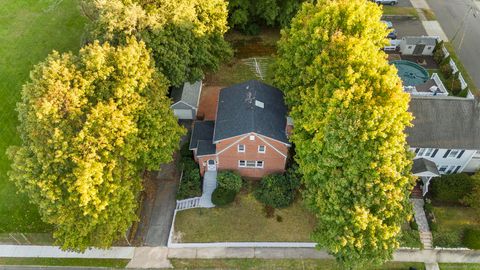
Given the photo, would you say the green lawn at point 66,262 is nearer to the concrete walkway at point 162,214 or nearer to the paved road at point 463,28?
the concrete walkway at point 162,214

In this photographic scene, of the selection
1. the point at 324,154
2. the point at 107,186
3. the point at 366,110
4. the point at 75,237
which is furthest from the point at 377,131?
the point at 75,237

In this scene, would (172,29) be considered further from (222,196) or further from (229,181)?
(222,196)

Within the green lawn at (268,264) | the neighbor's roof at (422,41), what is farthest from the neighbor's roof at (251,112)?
the neighbor's roof at (422,41)

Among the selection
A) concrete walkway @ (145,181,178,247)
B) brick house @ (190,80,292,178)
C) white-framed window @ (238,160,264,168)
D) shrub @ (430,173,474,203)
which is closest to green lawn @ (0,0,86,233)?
concrete walkway @ (145,181,178,247)

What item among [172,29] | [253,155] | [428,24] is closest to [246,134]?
[253,155]

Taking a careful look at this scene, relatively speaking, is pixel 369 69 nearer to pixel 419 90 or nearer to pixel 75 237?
pixel 419 90

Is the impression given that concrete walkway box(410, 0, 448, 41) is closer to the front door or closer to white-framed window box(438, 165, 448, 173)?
white-framed window box(438, 165, 448, 173)
